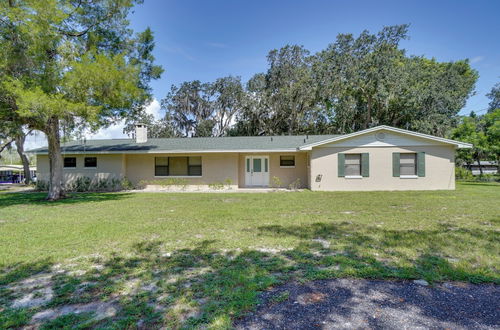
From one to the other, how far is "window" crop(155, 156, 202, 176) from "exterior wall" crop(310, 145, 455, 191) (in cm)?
660

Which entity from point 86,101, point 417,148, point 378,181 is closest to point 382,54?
point 417,148

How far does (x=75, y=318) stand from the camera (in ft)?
8.38

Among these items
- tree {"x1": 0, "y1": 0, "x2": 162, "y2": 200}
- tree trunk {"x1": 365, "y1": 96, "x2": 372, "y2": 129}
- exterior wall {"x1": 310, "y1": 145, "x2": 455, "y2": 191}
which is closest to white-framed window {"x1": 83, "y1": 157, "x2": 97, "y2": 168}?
tree {"x1": 0, "y1": 0, "x2": 162, "y2": 200}

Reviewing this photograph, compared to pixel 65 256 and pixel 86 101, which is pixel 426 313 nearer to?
pixel 65 256

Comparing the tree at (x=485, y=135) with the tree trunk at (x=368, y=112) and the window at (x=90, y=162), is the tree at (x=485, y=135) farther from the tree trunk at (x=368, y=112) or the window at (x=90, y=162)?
the window at (x=90, y=162)

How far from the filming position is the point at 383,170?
1369 centimetres

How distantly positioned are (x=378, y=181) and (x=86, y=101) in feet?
44.3

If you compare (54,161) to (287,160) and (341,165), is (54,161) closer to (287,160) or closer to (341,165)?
(287,160)

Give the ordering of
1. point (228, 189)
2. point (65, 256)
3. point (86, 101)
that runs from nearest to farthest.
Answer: point (65, 256), point (86, 101), point (228, 189)

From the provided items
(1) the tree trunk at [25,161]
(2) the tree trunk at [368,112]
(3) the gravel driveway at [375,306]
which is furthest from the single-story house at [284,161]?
(3) the gravel driveway at [375,306]

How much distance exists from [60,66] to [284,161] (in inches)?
440

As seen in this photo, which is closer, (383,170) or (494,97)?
(383,170)

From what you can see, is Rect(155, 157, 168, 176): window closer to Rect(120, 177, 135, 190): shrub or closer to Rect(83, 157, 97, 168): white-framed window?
Rect(120, 177, 135, 190): shrub

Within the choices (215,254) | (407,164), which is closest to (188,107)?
(407,164)
